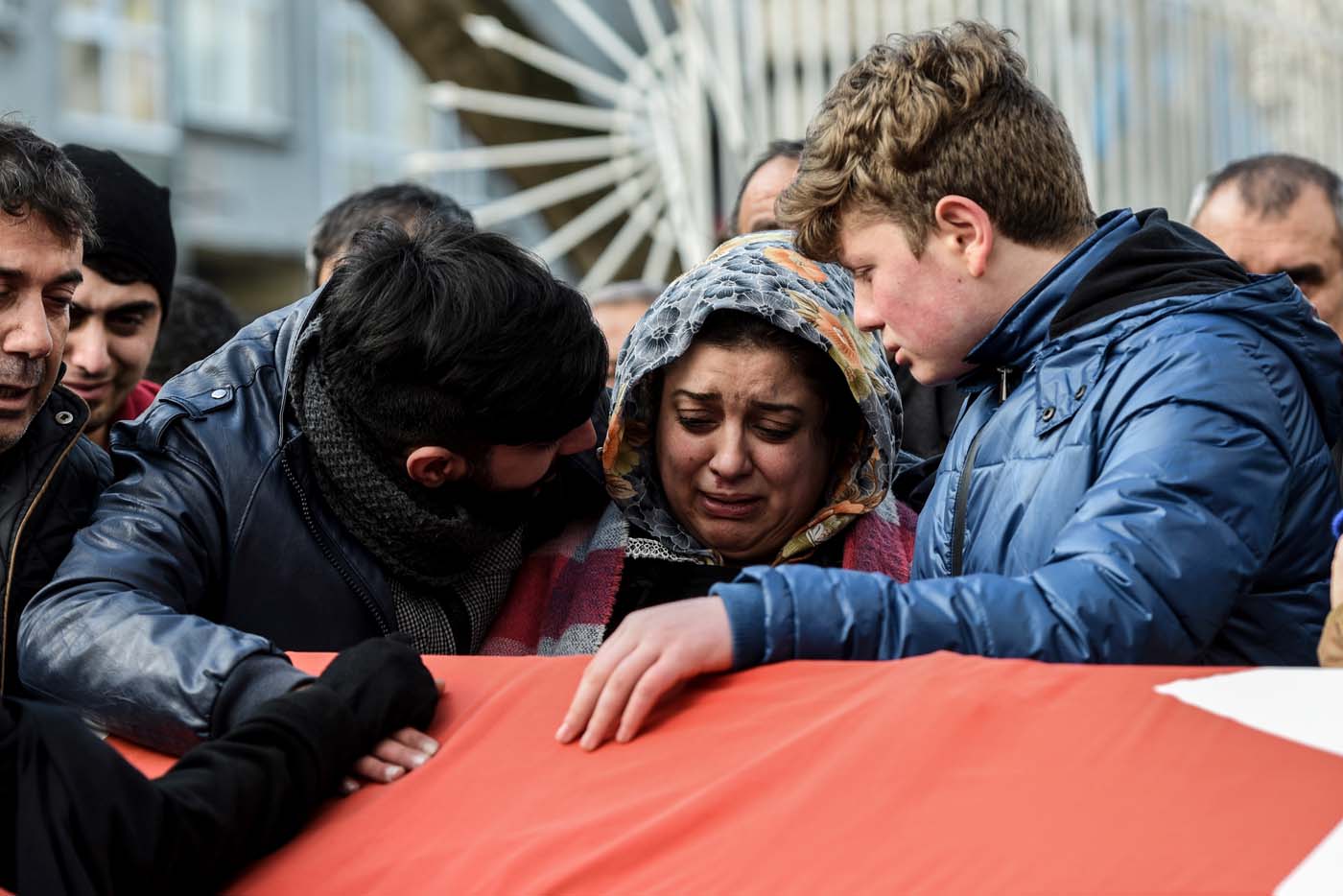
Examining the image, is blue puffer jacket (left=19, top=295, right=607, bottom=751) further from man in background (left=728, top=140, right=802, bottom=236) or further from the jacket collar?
man in background (left=728, top=140, right=802, bottom=236)

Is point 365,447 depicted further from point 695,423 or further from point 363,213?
point 363,213

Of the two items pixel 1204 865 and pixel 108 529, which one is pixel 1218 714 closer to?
pixel 1204 865

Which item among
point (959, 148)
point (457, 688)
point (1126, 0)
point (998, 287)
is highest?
point (1126, 0)

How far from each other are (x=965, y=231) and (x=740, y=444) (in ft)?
2.32

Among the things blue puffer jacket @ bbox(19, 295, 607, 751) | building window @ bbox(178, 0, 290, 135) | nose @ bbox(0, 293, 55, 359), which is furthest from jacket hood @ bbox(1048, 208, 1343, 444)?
building window @ bbox(178, 0, 290, 135)

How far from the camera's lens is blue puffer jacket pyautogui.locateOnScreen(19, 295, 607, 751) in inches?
90.7

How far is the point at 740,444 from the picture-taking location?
9.99ft

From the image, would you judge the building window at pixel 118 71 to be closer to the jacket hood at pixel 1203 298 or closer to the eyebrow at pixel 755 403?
the eyebrow at pixel 755 403

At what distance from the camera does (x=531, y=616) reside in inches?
121

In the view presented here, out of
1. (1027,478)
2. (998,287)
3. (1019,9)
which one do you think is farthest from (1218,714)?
(1019,9)

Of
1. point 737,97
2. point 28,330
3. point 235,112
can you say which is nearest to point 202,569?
point 28,330

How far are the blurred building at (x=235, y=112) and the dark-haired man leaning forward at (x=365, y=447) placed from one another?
16.7m

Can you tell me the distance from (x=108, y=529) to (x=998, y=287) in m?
1.35

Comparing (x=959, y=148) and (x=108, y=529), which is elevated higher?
(x=959, y=148)
